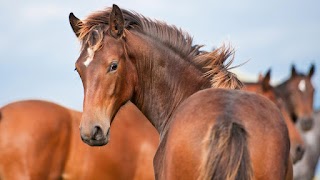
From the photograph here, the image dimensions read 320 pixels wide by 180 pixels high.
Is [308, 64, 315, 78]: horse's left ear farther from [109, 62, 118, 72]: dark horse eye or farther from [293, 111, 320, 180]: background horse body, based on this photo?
[109, 62, 118, 72]: dark horse eye

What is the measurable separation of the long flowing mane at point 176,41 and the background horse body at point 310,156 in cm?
934

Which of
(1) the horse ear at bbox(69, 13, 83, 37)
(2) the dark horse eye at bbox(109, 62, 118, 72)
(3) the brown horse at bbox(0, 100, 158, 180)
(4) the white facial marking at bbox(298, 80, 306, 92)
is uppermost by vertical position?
(1) the horse ear at bbox(69, 13, 83, 37)

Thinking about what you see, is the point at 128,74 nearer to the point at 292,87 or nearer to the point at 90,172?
the point at 90,172

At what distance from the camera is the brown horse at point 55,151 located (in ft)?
28.6

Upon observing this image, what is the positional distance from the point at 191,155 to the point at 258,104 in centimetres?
59

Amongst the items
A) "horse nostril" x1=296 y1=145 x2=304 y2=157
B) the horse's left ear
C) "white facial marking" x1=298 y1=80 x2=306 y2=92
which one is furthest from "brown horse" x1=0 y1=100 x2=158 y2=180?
the horse's left ear

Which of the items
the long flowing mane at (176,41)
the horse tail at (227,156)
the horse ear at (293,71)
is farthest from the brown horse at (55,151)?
the horse ear at (293,71)

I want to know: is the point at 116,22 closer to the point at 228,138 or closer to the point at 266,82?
the point at 228,138

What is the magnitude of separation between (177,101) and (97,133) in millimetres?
974

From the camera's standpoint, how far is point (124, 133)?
9.23 metres

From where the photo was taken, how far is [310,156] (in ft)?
51.8

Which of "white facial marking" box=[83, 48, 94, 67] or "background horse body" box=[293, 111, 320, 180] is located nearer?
"white facial marking" box=[83, 48, 94, 67]

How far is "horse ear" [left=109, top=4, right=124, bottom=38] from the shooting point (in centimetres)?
578

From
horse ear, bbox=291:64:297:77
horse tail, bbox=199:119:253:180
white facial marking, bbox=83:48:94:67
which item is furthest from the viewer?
horse ear, bbox=291:64:297:77
